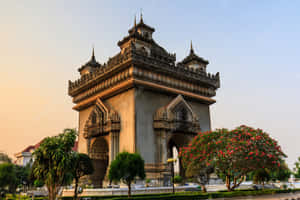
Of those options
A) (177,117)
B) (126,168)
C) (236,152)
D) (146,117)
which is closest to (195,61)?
(177,117)

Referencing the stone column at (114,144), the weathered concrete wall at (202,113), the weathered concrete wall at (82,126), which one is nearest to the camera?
the stone column at (114,144)

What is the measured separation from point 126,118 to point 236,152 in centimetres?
1052

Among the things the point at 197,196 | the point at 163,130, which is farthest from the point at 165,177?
the point at 197,196

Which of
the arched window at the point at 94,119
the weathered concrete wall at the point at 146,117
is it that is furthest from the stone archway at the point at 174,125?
the arched window at the point at 94,119

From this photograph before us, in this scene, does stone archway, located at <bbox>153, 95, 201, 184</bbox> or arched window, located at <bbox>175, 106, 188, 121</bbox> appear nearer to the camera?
stone archway, located at <bbox>153, 95, 201, 184</bbox>

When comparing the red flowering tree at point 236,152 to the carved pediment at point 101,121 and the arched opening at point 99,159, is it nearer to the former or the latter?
the carved pediment at point 101,121

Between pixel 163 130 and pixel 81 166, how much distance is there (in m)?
9.00

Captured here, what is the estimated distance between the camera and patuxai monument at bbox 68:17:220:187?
25.4m

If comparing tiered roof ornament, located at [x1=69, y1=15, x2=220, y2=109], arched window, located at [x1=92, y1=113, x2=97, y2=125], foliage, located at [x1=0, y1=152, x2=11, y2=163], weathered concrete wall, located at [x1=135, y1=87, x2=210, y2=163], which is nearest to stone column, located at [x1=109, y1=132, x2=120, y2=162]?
weathered concrete wall, located at [x1=135, y1=87, x2=210, y2=163]

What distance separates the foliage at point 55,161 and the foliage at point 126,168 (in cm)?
280

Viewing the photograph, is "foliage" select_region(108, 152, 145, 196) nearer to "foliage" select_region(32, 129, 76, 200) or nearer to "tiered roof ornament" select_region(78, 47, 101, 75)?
"foliage" select_region(32, 129, 76, 200)

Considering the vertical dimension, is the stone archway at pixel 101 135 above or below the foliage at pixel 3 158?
above

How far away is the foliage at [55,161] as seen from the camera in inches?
637

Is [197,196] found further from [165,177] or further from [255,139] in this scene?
[165,177]
